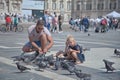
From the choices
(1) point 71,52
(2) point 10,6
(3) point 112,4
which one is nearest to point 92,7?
(3) point 112,4

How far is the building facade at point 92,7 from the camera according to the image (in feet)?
418

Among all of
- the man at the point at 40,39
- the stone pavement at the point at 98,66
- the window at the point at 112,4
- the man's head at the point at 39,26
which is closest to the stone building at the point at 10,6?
the window at the point at 112,4

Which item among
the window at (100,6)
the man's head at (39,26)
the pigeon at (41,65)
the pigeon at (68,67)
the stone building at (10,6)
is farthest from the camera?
the window at (100,6)

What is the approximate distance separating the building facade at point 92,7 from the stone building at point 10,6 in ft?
128

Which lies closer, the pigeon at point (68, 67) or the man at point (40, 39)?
the pigeon at point (68, 67)

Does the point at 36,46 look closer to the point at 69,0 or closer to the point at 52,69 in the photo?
the point at 52,69

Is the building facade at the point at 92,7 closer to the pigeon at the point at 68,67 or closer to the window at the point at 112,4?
the window at the point at 112,4

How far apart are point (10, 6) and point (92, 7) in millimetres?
48474

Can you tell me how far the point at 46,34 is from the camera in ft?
45.2

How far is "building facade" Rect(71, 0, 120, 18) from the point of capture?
127m

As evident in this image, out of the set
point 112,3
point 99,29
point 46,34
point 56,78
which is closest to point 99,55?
point 46,34

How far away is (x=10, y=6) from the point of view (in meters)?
87.0

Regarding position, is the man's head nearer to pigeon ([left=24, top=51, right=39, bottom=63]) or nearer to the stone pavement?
pigeon ([left=24, top=51, right=39, bottom=63])

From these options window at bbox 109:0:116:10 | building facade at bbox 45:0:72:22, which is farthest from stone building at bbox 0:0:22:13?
window at bbox 109:0:116:10
